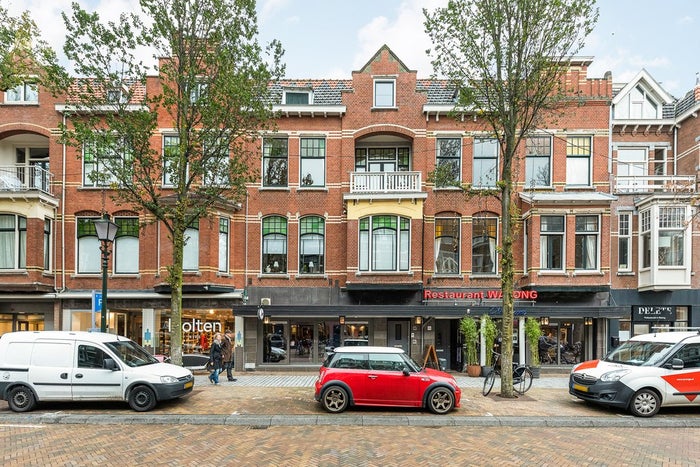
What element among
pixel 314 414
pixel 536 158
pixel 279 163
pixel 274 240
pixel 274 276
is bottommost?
pixel 314 414

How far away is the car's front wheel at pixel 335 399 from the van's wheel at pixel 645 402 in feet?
23.0

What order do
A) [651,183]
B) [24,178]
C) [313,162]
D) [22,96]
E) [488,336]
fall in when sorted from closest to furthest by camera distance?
[488,336] → [22,96] → [24,178] → [313,162] → [651,183]

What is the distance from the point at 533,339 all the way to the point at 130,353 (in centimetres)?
1373

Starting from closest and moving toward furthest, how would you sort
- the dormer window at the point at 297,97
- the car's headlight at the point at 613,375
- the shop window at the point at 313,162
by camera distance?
the car's headlight at the point at 613,375 → the shop window at the point at 313,162 → the dormer window at the point at 297,97

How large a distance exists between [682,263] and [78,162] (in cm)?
2671

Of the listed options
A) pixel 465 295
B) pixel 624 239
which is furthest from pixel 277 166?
pixel 624 239

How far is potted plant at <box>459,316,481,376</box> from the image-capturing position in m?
16.3

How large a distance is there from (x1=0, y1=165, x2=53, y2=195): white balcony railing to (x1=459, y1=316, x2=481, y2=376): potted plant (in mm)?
17923

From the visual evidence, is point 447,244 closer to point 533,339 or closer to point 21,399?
point 533,339

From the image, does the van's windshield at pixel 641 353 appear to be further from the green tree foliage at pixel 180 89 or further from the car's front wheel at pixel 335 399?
the green tree foliage at pixel 180 89

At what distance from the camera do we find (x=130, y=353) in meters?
11.3

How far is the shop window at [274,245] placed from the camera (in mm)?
19016

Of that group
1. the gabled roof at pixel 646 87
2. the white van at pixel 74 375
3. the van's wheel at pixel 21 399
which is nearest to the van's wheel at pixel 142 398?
the white van at pixel 74 375

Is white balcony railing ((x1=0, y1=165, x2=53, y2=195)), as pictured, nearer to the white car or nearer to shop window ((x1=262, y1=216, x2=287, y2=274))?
shop window ((x1=262, y1=216, x2=287, y2=274))
